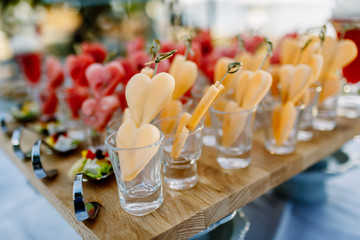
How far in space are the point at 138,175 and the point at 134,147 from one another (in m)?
0.04

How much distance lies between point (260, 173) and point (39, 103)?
0.65 metres

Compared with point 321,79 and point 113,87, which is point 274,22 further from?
point 113,87

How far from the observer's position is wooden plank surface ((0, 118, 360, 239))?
1.30 feet

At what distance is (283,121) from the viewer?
0.55 m

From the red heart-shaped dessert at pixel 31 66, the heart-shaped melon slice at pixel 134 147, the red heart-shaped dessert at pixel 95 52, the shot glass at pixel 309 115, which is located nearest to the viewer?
the heart-shaped melon slice at pixel 134 147

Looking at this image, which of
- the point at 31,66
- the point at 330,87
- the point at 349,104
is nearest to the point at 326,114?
the point at 330,87

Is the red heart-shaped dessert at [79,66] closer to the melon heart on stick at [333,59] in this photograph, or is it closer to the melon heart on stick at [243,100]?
the melon heart on stick at [243,100]

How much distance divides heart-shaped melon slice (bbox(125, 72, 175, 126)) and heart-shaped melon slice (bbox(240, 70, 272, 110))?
14cm

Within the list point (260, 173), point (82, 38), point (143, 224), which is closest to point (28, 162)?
point (143, 224)

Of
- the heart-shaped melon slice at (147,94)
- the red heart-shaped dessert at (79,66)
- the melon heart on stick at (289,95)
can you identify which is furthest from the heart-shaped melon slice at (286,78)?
the red heart-shaped dessert at (79,66)

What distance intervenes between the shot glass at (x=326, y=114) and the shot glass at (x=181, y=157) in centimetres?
37

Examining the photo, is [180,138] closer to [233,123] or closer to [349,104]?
[233,123]

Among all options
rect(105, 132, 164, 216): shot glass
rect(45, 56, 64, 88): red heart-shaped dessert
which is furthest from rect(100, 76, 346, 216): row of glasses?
rect(45, 56, 64, 88): red heart-shaped dessert

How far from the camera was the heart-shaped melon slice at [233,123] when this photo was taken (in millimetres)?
496
